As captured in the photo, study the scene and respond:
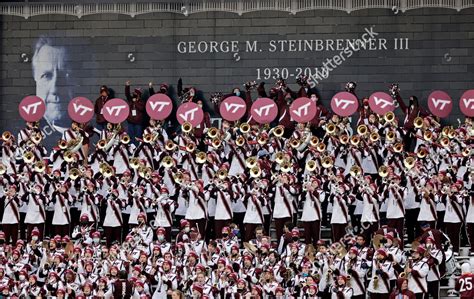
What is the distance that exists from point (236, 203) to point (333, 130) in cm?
296

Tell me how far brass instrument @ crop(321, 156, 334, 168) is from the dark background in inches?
204

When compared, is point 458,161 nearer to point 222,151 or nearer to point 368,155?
point 368,155

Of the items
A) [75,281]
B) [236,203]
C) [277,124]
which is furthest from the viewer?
[277,124]

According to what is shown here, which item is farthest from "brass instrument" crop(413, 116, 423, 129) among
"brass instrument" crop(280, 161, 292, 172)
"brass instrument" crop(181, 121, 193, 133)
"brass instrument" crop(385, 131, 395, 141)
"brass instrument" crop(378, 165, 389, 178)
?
"brass instrument" crop(181, 121, 193, 133)

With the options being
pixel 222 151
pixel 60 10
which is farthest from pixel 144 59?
pixel 222 151

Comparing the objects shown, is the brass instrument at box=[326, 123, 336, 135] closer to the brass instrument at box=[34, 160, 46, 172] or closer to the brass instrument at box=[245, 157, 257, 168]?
the brass instrument at box=[245, 157, 257, 168]

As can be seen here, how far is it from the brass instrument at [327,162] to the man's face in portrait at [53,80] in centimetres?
769

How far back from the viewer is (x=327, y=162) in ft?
125

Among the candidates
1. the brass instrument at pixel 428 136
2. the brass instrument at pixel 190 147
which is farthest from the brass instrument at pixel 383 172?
the brass instrument at pixel 190 147

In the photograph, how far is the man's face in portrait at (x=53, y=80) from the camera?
43.8 meters

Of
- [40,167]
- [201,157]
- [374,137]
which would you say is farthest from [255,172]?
[40,167]

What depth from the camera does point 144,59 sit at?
144ft

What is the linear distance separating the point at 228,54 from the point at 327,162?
6.29 m

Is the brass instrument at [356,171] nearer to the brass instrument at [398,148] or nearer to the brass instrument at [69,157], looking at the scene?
the brass instrument at [398,148]
